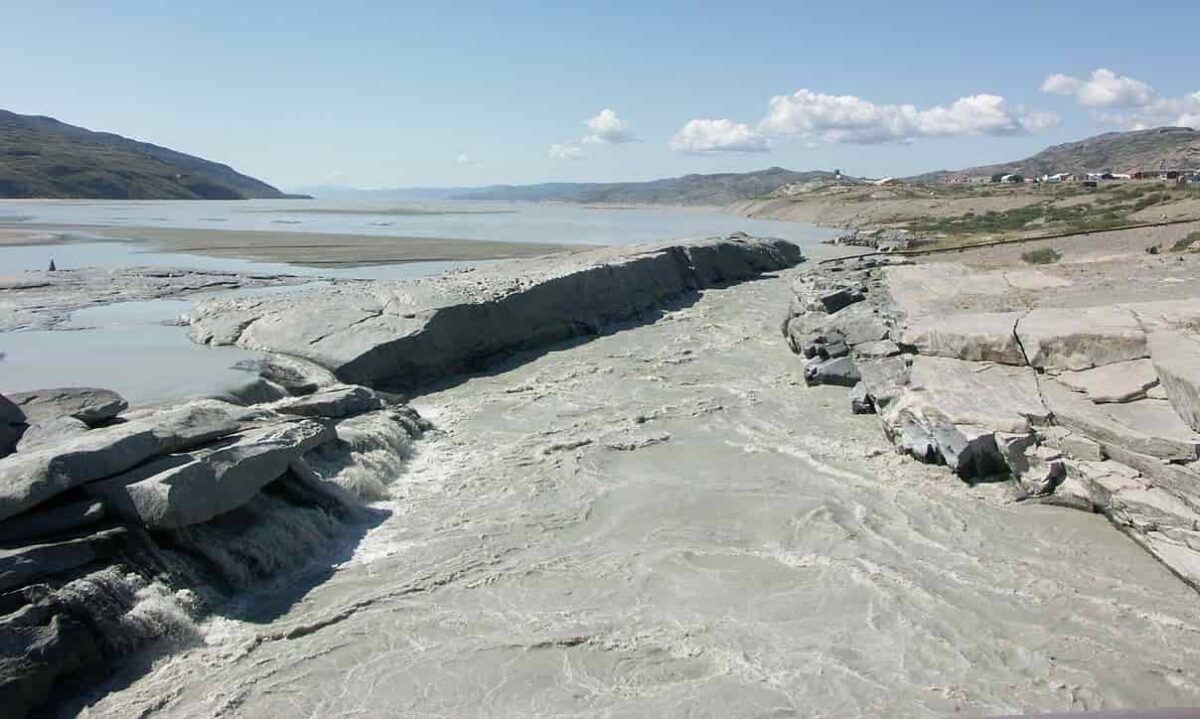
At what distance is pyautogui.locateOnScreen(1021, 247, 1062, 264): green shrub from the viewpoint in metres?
24.0

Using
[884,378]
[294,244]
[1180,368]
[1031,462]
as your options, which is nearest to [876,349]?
[884,378]

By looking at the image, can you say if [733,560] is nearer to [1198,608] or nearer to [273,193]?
[1198,608]

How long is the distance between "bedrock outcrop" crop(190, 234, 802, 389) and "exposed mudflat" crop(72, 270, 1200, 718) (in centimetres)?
395

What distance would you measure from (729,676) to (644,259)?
19.4m

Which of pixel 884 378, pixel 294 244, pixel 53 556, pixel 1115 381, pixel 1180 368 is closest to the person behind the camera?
pixel 53 556

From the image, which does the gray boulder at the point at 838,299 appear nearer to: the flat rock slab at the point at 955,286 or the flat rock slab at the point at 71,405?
the flat rock slab at the point at 955,286

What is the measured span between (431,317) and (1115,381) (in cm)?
1109

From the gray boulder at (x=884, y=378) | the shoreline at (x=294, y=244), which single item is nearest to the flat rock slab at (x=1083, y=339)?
the gray boulder at (x=884, y=378)

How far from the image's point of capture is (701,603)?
7246 mm

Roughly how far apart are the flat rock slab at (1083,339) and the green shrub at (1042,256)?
13638mm

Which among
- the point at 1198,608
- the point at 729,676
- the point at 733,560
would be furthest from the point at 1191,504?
the point at 729,676

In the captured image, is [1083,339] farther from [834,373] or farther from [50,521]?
[50,521]

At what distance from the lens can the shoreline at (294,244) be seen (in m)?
32.0

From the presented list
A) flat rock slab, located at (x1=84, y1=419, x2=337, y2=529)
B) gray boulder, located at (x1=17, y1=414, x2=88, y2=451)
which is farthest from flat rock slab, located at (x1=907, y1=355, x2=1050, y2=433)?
gray boulder, located at (x1=17, y1=414, x2=88, y2=451)
